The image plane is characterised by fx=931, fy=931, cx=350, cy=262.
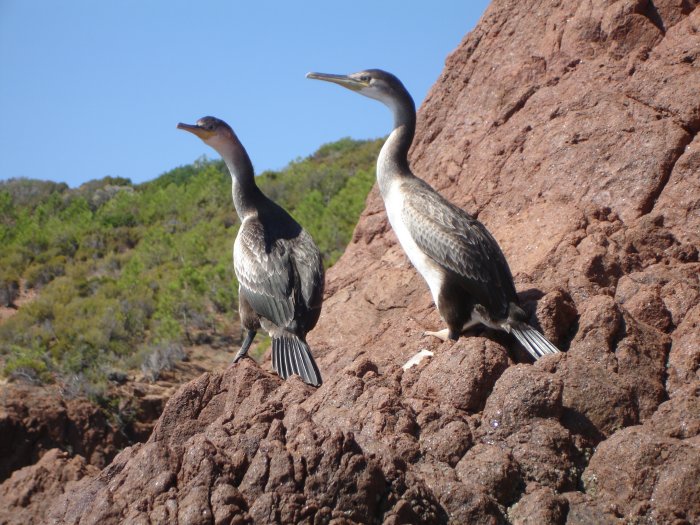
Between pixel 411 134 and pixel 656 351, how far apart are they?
11.3 ft

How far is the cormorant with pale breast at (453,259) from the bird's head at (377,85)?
744 mm

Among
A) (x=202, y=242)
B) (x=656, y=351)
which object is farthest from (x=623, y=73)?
(x=202, y=242)

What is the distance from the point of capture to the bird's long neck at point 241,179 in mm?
9352

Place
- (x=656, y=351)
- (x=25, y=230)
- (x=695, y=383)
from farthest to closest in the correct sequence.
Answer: (x=25, y=230) → (x=656, y=351) → (x=695, y=383)

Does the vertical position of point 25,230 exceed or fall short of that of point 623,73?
it exceeds it

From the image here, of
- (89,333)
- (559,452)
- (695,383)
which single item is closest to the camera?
(559,452)

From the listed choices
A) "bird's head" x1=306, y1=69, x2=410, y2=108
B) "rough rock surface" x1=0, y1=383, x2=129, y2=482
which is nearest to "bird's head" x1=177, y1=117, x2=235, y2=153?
"bird's head" x1=306, y1=69, x2=410, y2=108

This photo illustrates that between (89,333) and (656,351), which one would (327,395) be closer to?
(656,351)

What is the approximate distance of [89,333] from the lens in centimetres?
1988

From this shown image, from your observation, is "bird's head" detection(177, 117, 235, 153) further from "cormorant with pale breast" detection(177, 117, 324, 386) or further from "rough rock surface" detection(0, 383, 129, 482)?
"rough rock surface" detection(0, 383, 129, 482)

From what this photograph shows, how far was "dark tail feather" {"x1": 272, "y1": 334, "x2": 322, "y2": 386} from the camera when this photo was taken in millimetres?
7305

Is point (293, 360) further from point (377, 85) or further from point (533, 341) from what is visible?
point (377, 85)

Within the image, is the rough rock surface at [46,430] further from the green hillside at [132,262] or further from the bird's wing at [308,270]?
the bird's wing at [308,270]

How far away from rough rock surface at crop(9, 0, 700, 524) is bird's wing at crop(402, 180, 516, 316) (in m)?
0.30
